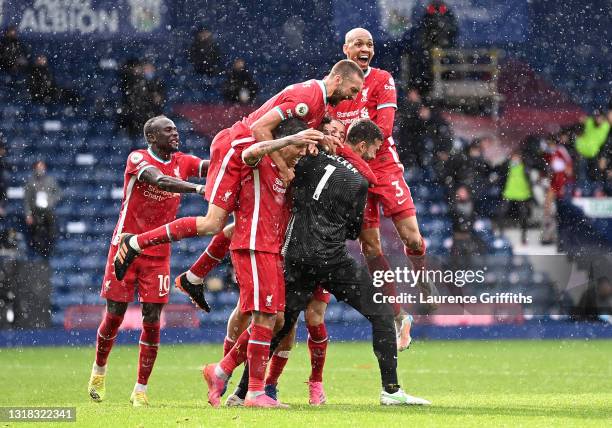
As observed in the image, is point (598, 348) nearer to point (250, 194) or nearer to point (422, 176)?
point (422, 176)

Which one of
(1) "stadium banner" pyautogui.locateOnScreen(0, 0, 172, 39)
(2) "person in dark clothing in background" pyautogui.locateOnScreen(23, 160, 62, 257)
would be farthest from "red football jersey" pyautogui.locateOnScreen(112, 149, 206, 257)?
(1) "stadium banner" pyautogui.locateOnScreen(0, 0, 172, 39)

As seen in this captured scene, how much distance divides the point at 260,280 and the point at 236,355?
613 millimetres

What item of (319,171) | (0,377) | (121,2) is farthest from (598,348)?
(121,2)

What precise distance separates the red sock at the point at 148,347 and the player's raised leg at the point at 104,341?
0.30 metres

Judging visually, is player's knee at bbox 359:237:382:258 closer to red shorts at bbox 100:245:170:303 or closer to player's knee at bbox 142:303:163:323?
red shorts at bbox 100:245:170:303

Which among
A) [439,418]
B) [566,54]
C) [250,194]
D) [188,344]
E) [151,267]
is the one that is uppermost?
[566,54]

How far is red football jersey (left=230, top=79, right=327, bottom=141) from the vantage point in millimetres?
8203

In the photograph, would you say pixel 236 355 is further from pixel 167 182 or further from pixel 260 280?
pixel 167 182

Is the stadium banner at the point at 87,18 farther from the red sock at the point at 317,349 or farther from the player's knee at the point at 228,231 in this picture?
the red sock at the point at 317,349

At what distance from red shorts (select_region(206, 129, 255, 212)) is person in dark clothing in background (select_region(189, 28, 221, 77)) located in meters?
13.0

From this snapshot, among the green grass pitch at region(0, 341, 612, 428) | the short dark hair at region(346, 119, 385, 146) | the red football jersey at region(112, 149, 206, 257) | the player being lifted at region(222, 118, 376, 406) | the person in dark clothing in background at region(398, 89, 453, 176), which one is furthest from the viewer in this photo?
the person in dark clothing in background at region(398, 89, 453, 176)

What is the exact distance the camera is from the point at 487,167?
21094 mm

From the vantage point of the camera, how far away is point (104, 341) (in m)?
9.65

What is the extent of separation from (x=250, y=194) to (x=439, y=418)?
190 centimetres
